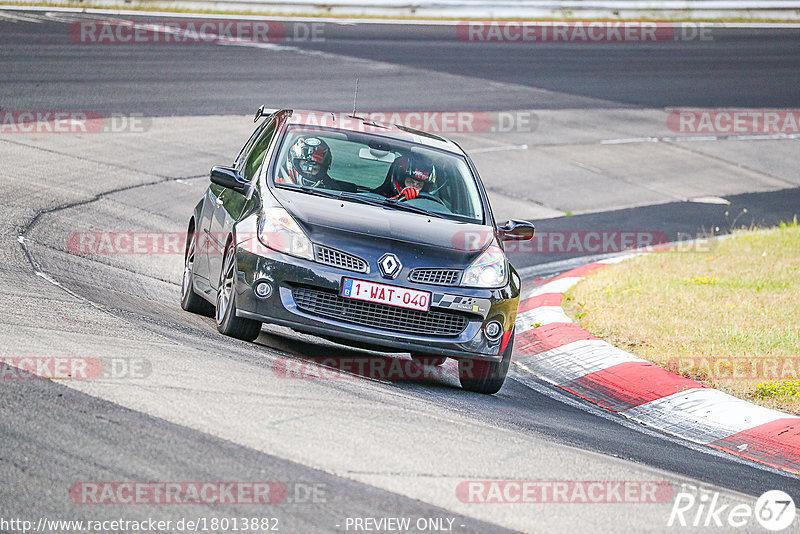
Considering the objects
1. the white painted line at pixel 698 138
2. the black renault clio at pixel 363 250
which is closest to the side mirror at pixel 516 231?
the black renault clio at pixel 363 250

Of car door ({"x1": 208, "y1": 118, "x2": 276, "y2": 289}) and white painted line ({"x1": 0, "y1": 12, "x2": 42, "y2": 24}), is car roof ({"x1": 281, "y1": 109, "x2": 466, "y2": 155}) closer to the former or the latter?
car door ({"x1": 208, "y1": 118, "x2": 276, "y2": 289})

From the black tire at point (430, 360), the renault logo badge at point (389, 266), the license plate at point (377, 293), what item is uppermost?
the renault logo badge at point (389, 266)

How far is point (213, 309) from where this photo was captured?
28.8 ft

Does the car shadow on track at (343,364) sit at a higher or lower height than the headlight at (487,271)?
lower

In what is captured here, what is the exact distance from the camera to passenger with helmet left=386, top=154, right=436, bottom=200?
809 centimetres

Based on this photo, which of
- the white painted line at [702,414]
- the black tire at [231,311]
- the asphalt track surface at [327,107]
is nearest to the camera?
the asphalt track surface at [327,107]

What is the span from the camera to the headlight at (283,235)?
23.2ft

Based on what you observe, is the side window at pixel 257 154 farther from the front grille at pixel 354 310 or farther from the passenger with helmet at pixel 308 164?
the front grille at pixel 354 310

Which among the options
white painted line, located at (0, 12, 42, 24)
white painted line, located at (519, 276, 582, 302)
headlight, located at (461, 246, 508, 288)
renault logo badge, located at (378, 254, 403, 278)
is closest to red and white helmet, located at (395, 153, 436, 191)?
headlight, located at (461, 246, 508, 288)

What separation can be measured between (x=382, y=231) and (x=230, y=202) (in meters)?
1.42

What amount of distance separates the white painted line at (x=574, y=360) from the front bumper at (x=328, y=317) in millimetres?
1375

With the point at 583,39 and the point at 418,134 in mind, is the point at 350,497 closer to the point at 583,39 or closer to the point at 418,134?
the point at 418,134

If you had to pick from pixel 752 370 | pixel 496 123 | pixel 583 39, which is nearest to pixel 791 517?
pixel 752 370

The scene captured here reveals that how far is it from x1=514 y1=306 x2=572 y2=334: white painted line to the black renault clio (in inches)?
64.3
